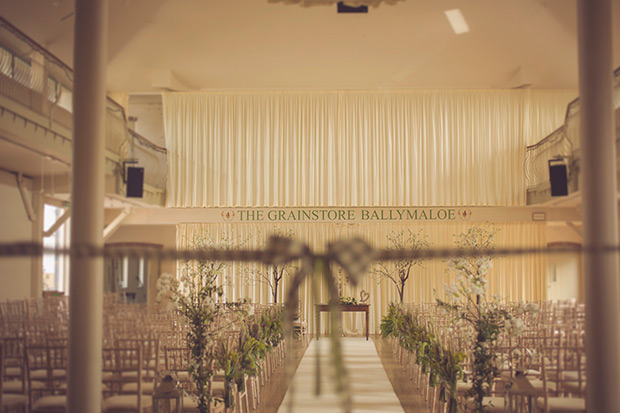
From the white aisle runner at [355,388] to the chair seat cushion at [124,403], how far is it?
129cm

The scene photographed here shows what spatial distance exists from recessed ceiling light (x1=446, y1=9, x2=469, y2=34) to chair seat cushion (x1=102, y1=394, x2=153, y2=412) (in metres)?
11.3

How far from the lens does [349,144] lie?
59.1 feet

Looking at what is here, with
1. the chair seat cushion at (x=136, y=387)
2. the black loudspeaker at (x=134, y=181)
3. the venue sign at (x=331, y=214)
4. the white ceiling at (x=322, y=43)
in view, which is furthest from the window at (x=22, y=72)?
the chair seat cushion at (x=136, y=387)

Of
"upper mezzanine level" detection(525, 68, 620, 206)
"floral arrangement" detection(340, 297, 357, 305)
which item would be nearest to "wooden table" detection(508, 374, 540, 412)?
"upper mezzanine level" detection(525, 68, 620, 206)

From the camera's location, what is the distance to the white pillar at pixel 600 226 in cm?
476

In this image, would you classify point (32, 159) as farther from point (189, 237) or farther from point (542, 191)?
point (542, 191)

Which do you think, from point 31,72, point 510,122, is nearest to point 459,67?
point 510,122

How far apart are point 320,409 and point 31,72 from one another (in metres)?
8.19

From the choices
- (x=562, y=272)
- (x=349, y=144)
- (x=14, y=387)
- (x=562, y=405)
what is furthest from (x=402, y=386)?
(x=562, y=272)

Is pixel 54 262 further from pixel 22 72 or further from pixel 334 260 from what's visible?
pixel 334 260

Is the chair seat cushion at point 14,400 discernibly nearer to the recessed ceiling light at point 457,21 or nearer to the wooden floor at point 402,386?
the wooden floor at point 402,386

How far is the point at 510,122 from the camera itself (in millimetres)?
17828

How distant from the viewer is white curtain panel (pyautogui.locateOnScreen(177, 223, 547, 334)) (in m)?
17.5

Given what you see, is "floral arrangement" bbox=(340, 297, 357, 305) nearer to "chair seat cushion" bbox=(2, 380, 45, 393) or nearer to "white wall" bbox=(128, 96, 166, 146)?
"white wall" bbox=(128, 96, 166, 146)
